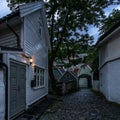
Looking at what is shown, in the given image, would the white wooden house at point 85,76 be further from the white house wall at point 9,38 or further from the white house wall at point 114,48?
the white house wall at point 9,38

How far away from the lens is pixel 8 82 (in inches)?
341

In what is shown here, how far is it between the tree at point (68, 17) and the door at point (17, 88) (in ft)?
41.6

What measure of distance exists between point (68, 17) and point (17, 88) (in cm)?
1511

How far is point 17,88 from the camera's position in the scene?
33.1 feet

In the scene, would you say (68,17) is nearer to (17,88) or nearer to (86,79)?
(17,88)

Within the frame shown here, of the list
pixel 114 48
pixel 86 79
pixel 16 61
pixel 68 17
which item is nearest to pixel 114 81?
pixel 114 48

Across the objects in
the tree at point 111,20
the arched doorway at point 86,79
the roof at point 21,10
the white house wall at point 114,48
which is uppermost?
the tree at point 111,20

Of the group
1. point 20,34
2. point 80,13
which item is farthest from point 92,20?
point 20,34

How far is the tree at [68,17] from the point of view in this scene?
76.0ft

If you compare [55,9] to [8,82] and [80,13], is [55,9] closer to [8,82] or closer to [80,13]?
[80,13]

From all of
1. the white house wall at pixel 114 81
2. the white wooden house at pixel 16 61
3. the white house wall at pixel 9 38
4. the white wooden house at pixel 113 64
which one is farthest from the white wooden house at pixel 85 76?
the white house wall at pixel 9 38

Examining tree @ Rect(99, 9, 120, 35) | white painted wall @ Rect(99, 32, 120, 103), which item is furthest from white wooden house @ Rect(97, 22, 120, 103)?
tree @ Rect(99, 9, 120, 35)

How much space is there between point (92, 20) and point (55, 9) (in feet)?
Answer: 13.1

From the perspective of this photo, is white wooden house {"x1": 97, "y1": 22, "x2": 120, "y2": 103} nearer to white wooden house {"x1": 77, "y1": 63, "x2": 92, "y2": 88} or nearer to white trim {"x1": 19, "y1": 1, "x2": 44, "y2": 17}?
white trim {"x1": 19, "y1": 1, "x2": 44, "y2": 17}
